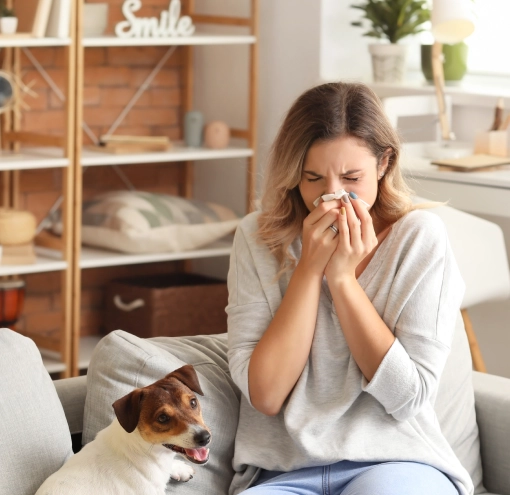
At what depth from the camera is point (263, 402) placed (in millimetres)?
1678

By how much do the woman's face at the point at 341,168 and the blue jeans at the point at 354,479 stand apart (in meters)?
0.46

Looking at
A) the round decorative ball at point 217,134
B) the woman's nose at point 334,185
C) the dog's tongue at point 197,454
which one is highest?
the round decorative ball at point 217,134

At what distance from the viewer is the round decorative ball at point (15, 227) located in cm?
329

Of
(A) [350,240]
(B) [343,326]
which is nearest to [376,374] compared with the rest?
(B) [343,326]

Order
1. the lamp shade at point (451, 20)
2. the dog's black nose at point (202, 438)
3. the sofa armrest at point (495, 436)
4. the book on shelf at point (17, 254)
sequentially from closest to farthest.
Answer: the dog's black nose at point (202, 438) < the sofa armrest at point (495, 436) < the lamp shade at point (451, 20) < the book on shelf at point (17, 254)

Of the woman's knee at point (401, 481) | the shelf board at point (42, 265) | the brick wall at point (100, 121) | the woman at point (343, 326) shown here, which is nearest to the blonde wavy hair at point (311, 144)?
the woman at point (343, 326)

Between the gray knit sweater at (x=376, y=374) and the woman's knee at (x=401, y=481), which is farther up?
the gray knit sweater at (x=376, y=374)

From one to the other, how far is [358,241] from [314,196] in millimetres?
122

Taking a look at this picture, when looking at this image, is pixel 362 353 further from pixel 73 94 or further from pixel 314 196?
pixel 73 94

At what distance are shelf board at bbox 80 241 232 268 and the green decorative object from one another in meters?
1.02

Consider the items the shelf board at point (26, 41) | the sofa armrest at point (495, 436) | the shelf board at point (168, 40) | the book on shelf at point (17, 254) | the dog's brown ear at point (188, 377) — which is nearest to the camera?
the dog's brown ear at point (188, 377)

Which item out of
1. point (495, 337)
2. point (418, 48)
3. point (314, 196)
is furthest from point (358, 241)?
point (418, 48)

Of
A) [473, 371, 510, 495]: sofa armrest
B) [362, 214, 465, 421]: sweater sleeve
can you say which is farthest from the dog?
[473, 371, 510, 495]: sofa armrest

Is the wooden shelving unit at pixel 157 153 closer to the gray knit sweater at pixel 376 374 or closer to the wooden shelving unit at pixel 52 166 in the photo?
the wooden shelving unit at pixel 52 166
